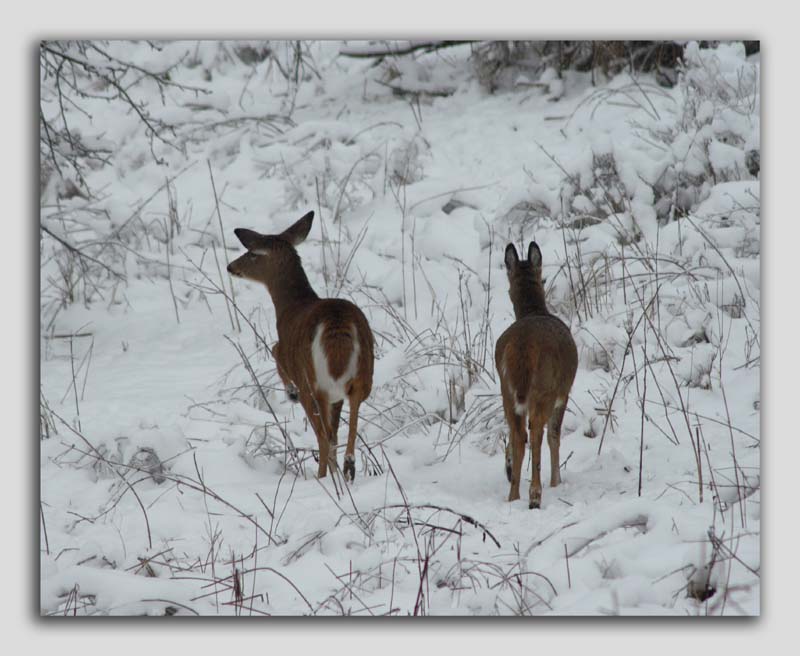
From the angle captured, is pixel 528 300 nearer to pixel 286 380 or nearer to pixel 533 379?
pixel 533 379

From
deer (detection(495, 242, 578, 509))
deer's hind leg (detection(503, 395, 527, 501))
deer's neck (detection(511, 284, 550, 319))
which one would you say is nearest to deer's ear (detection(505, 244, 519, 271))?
deer's neck (detection(511, 284, 550, 319))

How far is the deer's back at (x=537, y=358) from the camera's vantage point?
5.34 m

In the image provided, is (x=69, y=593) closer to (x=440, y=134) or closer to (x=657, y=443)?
(x=657, y=443)

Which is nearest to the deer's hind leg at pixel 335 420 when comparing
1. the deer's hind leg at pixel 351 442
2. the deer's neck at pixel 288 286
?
the deer's hind leg at pixel 351 442

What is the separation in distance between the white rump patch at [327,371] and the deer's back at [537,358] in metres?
0.80

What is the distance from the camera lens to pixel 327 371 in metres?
5.92

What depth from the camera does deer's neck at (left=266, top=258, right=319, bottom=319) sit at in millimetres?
6789

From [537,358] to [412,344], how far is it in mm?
2426

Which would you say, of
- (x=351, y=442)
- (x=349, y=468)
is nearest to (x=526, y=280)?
(x=351, y=442)

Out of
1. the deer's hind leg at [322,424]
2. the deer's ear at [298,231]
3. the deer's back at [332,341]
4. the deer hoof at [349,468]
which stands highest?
the deer's ear at [298,231]

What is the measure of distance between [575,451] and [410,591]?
209cm

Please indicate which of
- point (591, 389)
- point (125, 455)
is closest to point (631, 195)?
point (591, 389)

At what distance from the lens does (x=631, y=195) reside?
352 inches

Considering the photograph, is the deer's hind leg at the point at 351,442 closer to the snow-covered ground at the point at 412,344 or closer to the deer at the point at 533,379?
the snow-covered ground at the point at 412,344
